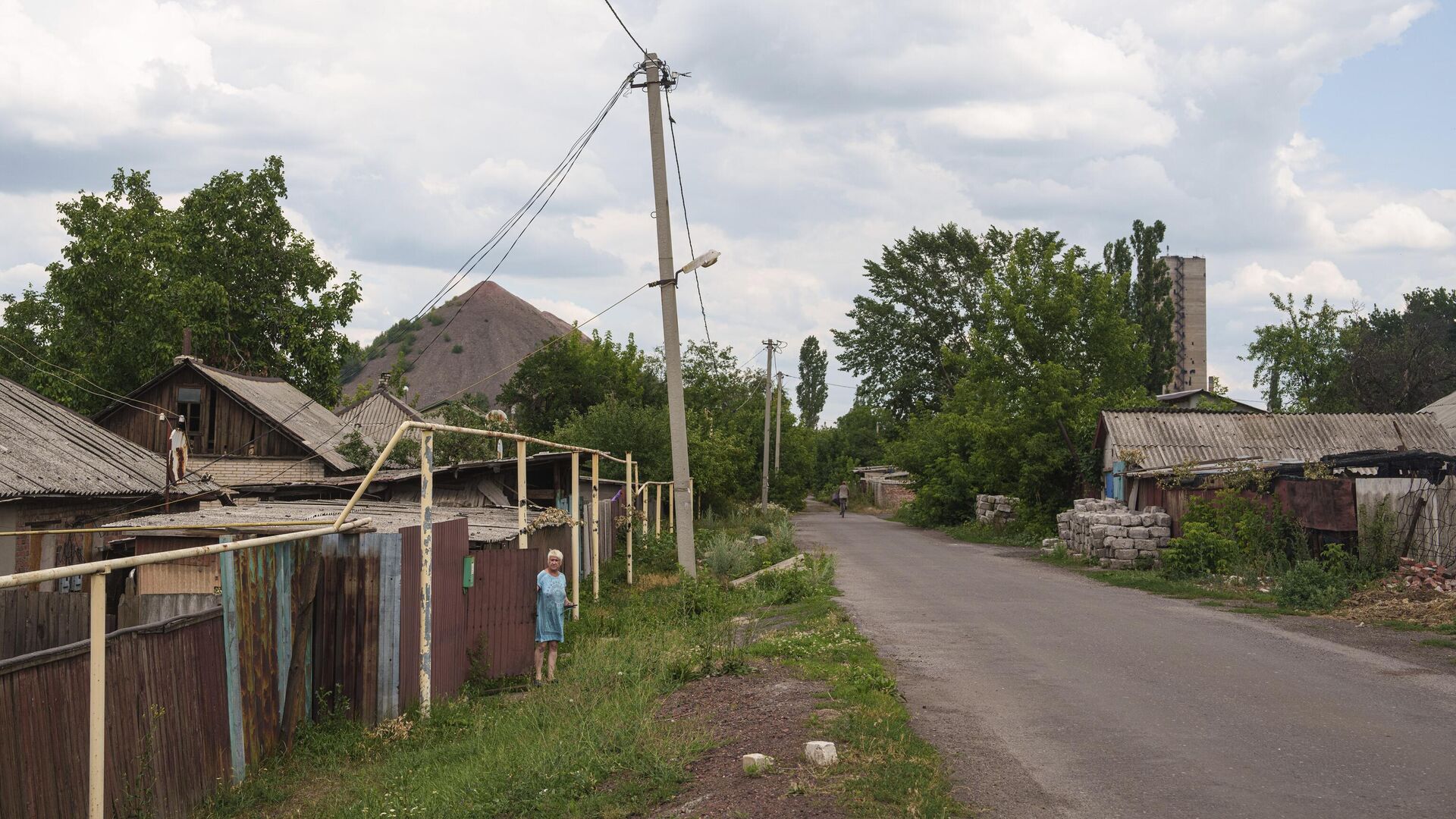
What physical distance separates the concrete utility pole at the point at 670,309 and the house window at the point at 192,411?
66.9ft

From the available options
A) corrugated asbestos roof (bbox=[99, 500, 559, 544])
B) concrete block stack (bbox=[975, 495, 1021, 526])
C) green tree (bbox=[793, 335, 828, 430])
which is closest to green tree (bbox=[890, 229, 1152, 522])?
concrete block stack (bbox=[975, 495, 1021, 526])

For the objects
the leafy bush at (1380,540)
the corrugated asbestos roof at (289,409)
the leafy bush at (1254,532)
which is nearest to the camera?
the leafy bush at (1380,540)

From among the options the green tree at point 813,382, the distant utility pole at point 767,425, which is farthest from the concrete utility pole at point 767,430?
the green tree at point 813,382

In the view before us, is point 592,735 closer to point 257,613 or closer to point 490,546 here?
point 257,613

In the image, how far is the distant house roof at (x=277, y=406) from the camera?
31.0 metres

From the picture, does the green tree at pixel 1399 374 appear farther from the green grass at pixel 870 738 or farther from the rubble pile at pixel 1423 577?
the green grass at pixel 870 738

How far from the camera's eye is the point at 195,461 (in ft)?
100

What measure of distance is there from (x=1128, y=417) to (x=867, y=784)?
78.6 feet

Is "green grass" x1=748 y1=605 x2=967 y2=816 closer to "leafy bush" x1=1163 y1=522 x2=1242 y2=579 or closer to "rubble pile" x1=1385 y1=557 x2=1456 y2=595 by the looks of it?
"rubble pile" x1=1385 y1=557 x2=1456 y2=595

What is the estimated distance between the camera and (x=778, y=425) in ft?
177

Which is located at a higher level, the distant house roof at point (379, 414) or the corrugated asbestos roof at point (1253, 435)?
the distant house roof at point (379, 414)

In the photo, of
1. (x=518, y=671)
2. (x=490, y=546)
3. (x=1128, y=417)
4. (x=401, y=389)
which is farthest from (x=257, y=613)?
(x=401, y=389)

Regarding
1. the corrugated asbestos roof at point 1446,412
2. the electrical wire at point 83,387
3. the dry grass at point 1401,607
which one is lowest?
the dry grass at point 1401,607

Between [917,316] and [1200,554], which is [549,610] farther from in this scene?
[917,316]
